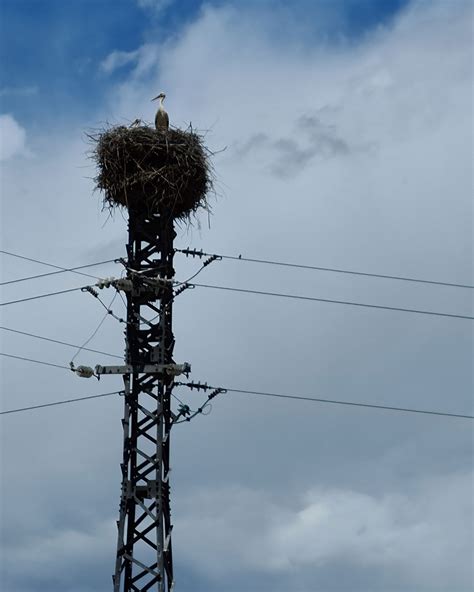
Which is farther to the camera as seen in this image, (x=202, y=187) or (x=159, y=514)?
(x=202, y=187)

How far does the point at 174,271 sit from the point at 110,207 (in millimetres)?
1724

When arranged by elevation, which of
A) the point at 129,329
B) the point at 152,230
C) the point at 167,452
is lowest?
the point at 167,452

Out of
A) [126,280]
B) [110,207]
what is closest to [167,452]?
[126,280]

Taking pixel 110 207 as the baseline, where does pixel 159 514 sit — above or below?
below

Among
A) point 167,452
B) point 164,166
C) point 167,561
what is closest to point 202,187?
point 164,166

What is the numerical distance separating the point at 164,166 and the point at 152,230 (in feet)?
3.46

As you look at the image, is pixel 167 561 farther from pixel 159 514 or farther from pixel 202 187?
pixel 202 187

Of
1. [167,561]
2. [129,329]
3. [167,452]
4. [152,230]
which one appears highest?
[152,230]

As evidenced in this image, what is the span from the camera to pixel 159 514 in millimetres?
23422

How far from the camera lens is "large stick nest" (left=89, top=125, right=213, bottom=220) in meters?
25.2

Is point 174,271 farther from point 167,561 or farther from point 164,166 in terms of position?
point 167,561

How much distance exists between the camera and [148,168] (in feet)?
83.0

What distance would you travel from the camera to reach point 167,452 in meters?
23.9

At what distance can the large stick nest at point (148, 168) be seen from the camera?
2519 centimetres
